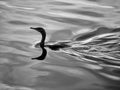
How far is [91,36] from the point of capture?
12.4 meters

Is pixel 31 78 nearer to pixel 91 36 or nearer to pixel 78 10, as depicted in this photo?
pixel 91 36

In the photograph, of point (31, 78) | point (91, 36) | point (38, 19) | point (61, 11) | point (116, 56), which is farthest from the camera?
point (61, 11)

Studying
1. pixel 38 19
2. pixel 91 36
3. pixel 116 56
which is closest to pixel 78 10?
pixel 38 19

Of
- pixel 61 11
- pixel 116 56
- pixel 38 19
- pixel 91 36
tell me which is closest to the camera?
pixel 116 56

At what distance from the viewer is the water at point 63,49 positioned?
9.14 meters

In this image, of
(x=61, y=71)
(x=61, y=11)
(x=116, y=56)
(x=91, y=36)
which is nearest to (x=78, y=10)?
(x=61, y=11)

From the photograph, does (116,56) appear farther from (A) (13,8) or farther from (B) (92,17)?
(A) (13,8)

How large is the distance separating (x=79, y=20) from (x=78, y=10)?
58.0 inches

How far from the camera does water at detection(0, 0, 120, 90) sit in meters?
9.14

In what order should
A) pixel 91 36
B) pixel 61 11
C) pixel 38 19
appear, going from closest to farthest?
1. pixel 91 36
2. pixel 38 19
3. pixel 61 11

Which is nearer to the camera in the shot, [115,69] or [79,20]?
[115,69]

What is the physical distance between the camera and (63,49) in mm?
11172

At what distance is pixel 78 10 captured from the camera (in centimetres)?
1558

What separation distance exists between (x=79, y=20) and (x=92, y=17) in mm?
720
